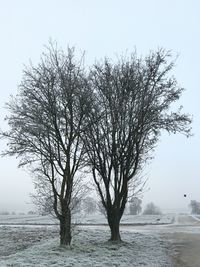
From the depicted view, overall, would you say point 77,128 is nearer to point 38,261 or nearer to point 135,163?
point 135,163

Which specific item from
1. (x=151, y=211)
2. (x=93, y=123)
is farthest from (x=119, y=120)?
(x=151, y=211)

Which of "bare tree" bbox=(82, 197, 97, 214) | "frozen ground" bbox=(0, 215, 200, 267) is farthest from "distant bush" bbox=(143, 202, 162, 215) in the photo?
"frozen ground" bbox=(0, 215, 200, 267)

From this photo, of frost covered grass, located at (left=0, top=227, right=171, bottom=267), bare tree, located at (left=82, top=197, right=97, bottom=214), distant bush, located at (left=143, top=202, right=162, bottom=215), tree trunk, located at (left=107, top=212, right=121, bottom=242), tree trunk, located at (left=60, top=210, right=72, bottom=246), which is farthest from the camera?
distant bush, located at (left=143, top=202, right=162, bottom=215)

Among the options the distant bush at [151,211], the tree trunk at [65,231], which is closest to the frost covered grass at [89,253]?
the tree trunk at [65,231]

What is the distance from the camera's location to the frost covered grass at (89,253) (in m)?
15.1

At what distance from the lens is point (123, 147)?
22.3 metres

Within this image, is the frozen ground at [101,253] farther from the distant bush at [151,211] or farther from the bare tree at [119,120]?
the distant bush at [151,211]

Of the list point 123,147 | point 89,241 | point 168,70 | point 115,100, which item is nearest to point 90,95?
point 115,100

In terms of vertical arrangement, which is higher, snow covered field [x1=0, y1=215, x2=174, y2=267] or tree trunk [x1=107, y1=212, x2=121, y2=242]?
tree trunk [x1=107, y1=212, x2=121, y2=242]

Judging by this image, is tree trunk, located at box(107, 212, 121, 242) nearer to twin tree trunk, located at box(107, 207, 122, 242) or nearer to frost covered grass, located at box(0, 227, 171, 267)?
twin tree trunk, located at box(107, 207, 122, 242)

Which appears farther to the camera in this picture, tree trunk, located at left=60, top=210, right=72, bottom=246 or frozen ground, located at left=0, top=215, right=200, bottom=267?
tree trunk, located at left=60, top=210, right=72, bottom=246

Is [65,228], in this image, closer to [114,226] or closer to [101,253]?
[101,253]

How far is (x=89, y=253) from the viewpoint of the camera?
57.8 feet

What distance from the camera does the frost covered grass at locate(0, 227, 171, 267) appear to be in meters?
15.1
